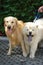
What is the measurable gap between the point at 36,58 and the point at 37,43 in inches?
11.2

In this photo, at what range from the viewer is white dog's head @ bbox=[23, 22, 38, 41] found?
19.2 ft

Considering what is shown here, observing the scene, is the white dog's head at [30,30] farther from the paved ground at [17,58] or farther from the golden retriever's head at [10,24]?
the paved ground at [17,58]

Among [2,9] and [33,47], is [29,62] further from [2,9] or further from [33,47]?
[2,9]

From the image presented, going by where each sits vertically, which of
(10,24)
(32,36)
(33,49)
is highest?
(10,24)

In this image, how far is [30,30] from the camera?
19.1 feet

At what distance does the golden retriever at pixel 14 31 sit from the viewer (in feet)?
19.3

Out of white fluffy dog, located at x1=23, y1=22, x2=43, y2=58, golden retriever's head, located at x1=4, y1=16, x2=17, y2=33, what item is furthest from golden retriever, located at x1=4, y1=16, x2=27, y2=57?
white fluffy dog, located at x1=23, y1=22, x2=43, y2=58

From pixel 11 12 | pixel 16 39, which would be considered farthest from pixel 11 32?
pixel 11 12

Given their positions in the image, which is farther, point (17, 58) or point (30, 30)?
point (17, 58)

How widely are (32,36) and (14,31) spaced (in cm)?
36

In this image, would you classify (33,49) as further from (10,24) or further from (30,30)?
(10,24)

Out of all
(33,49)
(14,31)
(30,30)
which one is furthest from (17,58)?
(30,30)

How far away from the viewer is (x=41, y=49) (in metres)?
6.70

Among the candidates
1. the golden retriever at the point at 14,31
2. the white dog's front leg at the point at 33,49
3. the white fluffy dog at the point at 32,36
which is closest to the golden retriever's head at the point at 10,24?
the golden retriever at the point at 14,31
